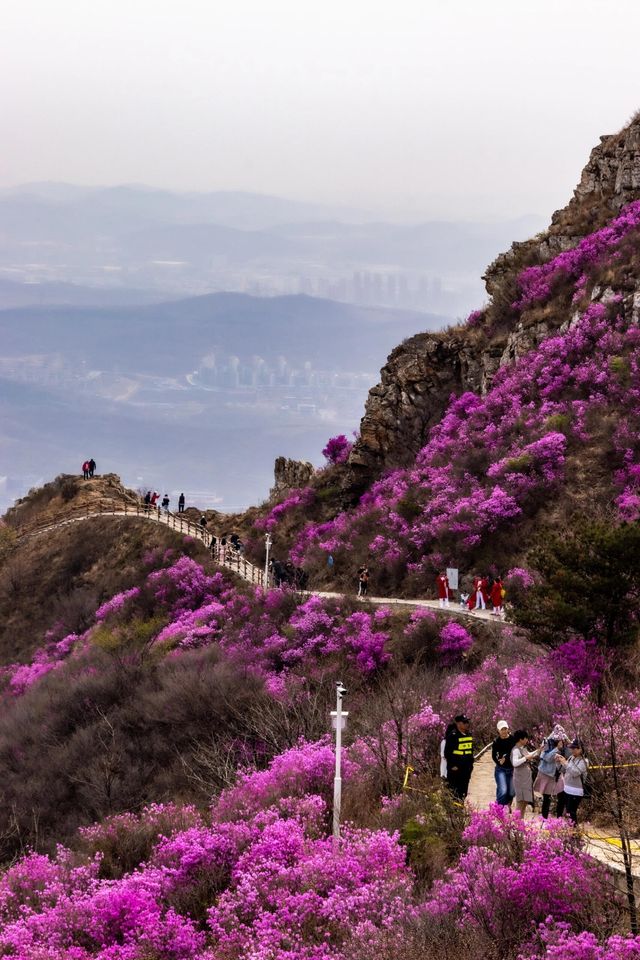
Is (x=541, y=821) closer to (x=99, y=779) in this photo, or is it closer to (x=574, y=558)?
(x=574, y=558)

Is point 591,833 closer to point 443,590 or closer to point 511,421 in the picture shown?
point 443,590

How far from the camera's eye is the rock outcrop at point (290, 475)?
55.6m

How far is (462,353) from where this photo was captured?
4747 cm

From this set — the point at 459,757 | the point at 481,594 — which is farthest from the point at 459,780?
the point at 481,594

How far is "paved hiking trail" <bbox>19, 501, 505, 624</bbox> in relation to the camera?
1228 inches

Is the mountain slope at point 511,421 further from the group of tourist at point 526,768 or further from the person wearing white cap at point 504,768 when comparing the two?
the person wearing white cap at point 504,768

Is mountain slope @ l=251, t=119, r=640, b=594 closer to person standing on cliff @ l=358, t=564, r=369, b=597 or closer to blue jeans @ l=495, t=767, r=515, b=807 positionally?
person standing on cliff @ l=358, t=564, r=369, b=597

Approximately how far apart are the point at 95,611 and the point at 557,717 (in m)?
34.9

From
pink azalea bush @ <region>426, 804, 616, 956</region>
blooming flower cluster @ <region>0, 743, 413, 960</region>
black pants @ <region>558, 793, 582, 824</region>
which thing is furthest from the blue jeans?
pink azalea bush @ <region>426, 804, 616, 956</region>

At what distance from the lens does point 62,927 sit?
49.6 ft

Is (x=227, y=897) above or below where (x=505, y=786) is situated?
below

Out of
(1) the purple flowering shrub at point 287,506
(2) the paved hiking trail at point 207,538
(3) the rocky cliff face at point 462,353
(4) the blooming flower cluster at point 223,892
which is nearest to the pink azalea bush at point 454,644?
(2) the paved hiking trail at point 207,538

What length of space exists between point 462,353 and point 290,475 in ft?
45.5

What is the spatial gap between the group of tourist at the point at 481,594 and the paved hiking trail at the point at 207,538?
22 centimetres
